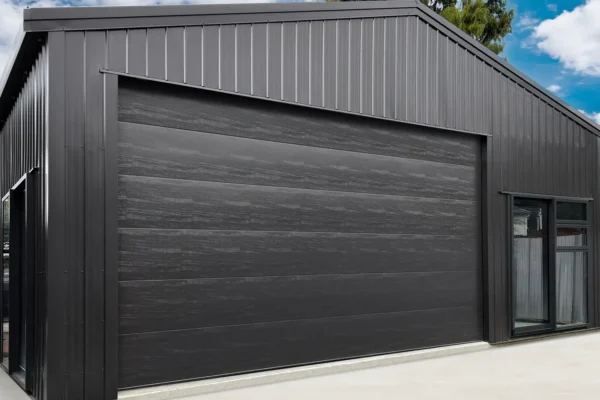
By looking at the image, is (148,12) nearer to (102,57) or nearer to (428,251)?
(102,57)

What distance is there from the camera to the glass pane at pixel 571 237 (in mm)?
10375

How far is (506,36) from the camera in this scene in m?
23.3

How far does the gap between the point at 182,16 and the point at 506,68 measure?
5.17m

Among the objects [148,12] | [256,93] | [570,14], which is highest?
[570,14]

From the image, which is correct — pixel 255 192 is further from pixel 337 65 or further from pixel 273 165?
pixel 337 65

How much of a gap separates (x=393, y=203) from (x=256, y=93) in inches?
89.3

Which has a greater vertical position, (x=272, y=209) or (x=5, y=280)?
(x=272, y=209)

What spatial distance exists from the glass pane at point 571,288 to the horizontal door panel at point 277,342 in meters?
2.20

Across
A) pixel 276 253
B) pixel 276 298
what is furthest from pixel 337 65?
pixel 276 298

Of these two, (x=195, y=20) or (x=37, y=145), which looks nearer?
(x=37, y=145)

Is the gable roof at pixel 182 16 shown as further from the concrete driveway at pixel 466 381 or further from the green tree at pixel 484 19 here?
the green tree at pixel 484 19

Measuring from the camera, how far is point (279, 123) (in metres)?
7.02

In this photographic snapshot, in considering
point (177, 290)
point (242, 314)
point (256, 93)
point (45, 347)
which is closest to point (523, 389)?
point (242, 314)

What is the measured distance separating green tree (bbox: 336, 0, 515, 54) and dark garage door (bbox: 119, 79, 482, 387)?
14.2 m
